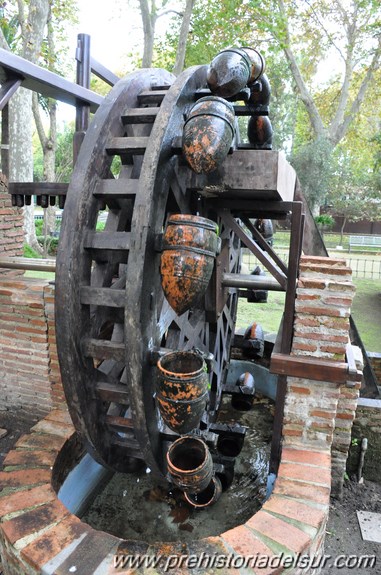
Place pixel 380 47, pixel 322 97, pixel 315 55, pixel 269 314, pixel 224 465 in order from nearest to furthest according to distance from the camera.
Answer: pixel 224 465, pixel 269 314, pixel 380 47, pixel 315 55, pixel 322 97

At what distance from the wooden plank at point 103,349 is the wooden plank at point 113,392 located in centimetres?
24

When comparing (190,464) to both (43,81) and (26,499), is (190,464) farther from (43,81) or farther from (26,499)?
(43,81)

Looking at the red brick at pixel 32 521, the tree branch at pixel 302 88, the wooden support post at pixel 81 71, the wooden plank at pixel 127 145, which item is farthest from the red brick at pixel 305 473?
the tree branch at pixel 302 88

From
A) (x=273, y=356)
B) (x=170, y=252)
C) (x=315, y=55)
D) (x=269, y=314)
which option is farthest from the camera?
(x=315, y=55)

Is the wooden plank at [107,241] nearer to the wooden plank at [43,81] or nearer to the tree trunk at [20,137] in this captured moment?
the wooden plank at [43,81]

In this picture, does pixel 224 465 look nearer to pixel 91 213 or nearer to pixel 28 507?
pixel 28 507

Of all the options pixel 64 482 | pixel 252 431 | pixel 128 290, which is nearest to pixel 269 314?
pixel 252 431

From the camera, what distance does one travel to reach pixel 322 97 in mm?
20703

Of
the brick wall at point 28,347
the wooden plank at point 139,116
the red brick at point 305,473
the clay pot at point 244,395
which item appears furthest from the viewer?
the clay pot at point 244,395

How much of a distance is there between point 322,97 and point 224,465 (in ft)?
69.7

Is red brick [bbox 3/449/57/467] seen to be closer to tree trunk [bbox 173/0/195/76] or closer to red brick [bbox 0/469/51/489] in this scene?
red brick [bbox 0/469/51/489]

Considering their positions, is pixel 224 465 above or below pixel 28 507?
below

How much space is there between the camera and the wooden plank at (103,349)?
93.5 inches

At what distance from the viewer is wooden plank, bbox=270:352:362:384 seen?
287 cm
